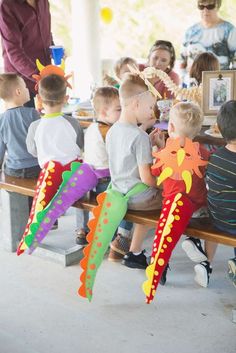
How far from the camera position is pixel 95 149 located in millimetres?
2686

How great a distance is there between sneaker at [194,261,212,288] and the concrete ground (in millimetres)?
38

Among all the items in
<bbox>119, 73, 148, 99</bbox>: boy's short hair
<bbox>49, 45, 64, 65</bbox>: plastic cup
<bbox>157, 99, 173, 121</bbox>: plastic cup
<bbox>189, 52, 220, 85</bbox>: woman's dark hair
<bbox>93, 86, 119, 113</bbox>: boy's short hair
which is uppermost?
<bbox>49, 45, 64, 65</bbox>: plastic cup

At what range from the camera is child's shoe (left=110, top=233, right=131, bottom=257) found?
9.44ft

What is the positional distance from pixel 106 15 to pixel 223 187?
5.62 meters

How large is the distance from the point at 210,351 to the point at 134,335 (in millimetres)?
318

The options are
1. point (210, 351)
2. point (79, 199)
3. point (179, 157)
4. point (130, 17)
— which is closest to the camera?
point (210, 351)

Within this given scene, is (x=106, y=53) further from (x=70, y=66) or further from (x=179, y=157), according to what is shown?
(x=179, y=157)

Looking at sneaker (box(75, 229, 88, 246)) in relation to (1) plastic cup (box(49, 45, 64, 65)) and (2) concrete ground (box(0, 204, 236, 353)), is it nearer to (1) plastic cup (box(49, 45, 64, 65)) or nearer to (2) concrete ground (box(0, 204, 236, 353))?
(2) concrete ground (box(0, 204, 236, 353))

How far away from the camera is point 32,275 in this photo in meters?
2.77

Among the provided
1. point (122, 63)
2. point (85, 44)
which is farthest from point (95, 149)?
point (85, 44)

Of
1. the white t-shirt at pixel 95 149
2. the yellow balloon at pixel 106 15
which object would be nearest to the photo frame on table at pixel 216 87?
the white t-shirt at pixel 95 149

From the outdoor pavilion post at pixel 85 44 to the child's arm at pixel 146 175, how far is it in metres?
3.70

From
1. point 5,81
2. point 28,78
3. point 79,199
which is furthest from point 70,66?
point 79,199

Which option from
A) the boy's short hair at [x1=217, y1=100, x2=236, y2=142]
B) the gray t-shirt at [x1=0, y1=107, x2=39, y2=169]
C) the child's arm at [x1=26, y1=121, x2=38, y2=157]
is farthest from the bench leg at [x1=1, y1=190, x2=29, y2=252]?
the boy's short hair at [x1=217, y1=100, x2=236, y2=142]
